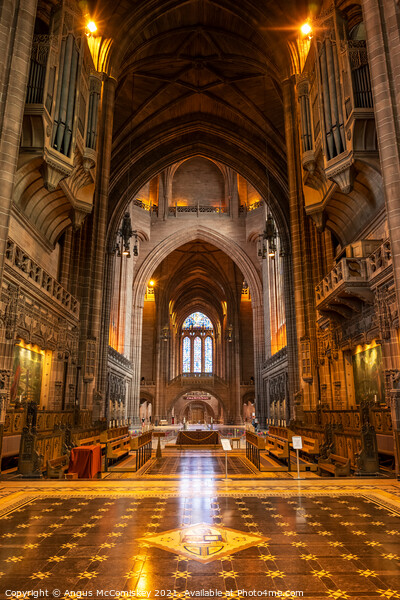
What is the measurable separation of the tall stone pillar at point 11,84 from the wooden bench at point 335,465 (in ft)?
25.2

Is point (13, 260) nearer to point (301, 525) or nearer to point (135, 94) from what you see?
point (301, 525)

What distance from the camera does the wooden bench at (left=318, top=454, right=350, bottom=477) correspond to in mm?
8430

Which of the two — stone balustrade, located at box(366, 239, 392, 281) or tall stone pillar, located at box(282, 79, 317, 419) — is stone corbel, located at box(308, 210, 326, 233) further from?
stone balustrade, located at box(366, 239, 392, 281)

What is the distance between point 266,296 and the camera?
3019cm

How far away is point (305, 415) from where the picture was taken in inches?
614

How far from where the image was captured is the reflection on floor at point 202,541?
336cm

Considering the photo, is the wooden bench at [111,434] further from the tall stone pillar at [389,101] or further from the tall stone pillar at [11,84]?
the tall stone pillar at [389,101]

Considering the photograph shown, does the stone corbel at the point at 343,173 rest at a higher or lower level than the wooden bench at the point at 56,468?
higher

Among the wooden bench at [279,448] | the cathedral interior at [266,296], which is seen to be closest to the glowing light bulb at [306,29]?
the cathedral interior at [266,296]

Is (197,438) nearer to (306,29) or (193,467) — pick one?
(193,467)

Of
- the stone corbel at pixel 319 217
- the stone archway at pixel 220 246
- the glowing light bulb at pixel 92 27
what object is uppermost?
the glowing light bulb at pixel 92 27

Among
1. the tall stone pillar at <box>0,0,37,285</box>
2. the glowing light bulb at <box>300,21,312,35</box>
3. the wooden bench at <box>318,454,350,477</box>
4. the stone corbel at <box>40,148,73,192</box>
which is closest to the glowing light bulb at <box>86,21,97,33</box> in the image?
the tall stone pillar at <box>0,0,37,285</box>

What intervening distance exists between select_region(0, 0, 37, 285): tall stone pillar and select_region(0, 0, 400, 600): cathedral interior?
4cm

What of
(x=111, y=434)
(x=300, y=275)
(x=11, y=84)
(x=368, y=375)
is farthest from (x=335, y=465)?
(x=11, y=84)
